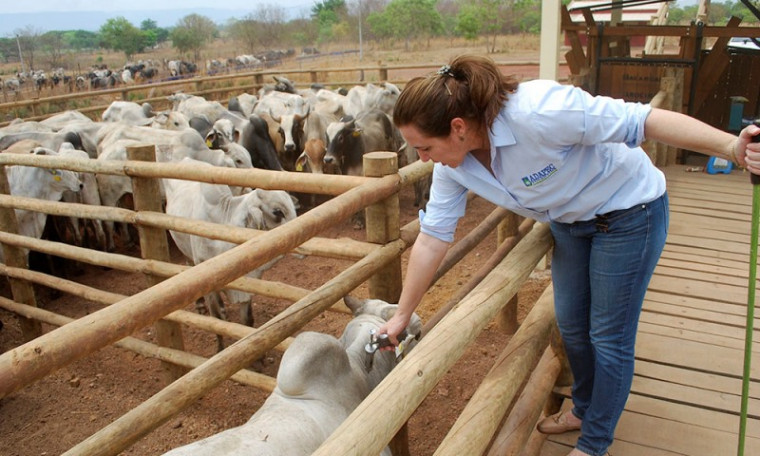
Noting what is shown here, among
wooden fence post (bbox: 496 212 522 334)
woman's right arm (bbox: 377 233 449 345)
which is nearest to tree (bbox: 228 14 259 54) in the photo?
wooden fence post (bbox: 496 212 522 334)

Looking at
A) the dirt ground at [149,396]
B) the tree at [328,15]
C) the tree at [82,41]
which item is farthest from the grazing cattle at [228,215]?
the tree at [82,41]

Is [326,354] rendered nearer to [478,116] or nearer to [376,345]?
[376,345]

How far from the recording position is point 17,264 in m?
4.98

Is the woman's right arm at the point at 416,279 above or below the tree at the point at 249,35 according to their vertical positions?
below

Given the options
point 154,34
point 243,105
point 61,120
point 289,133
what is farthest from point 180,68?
point 154,34

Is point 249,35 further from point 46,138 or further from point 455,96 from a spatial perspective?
point 455,96

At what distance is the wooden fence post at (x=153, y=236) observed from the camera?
149 inches

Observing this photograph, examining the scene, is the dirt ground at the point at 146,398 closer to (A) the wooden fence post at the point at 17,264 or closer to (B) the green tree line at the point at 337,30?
(A) the wooden fence post at the point at 17,264

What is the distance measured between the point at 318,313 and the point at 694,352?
200cm

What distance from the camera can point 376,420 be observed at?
1.25 metres

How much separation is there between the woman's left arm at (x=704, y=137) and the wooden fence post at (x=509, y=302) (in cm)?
293

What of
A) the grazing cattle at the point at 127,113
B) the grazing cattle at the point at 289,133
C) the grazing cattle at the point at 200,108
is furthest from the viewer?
the grazing cattle at the point at 200,108

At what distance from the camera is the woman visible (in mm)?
1692

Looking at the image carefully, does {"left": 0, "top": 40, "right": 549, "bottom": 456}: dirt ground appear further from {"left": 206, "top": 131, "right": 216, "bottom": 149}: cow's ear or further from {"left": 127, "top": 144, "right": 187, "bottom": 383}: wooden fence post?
{"left": 206, "top": 131, "right": 216, "bottom": 149}: cow's ear
